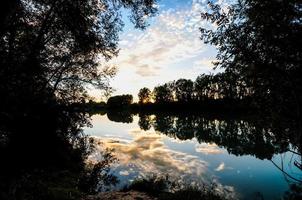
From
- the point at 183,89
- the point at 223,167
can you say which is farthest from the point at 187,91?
the point at 223,167

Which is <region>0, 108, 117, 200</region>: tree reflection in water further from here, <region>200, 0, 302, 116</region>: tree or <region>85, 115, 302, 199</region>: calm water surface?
<region>200, 0, 302, 116</region>: tree

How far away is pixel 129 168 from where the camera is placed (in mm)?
22688

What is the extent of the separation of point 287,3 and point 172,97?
547 ft

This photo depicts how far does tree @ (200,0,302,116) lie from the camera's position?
19.6ft

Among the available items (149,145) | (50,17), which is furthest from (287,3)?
(149,145)

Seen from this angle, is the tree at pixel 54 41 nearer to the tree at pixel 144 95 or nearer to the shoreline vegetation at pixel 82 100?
the shoreline vegetation at pixel 82 100

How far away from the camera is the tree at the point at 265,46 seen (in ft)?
19.6

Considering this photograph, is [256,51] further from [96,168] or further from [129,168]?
[129,168]

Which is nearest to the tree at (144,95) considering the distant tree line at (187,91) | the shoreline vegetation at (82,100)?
the distant tree line at (187,91)

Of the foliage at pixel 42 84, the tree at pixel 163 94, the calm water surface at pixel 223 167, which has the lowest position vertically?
the calm water surface at pixel 223 167

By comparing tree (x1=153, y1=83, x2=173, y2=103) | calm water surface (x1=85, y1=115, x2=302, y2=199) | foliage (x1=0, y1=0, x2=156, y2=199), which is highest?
tree (x1=153, y1=83, x2=173, y2=103)

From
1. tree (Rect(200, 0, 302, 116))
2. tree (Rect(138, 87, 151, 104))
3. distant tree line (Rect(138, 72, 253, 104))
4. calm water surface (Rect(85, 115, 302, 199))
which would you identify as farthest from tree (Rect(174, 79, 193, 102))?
tree (Rect(200, 0, 302, 116))

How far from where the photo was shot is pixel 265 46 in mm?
6508

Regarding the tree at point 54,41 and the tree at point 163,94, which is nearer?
the tree at point 54,41
